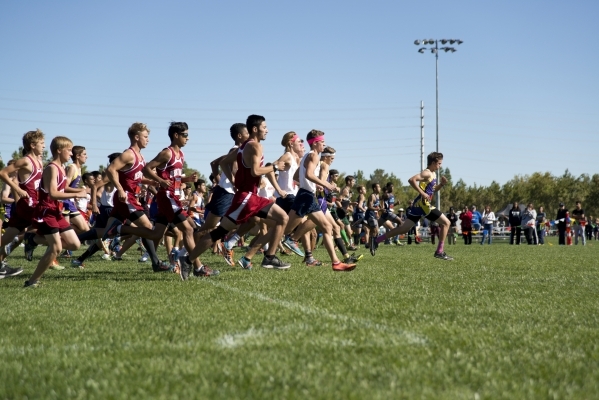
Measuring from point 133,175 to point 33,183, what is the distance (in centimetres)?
139

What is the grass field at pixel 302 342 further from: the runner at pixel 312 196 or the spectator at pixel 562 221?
the spectator at pixel 562 221

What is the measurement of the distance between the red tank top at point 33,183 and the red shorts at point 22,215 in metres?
0.06

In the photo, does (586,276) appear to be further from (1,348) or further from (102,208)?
(102,208)

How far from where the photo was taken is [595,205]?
76.3m

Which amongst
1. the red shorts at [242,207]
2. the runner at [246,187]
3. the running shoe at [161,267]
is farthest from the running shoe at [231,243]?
the red shorts at [242,207]

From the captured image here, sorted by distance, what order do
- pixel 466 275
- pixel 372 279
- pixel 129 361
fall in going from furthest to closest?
pixel 466 275, pixel 372 279, pixel 129 361

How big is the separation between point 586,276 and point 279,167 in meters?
4.67

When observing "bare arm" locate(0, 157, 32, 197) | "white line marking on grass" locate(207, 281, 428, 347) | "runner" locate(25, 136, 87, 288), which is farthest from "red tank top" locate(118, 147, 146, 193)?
"white line marking on grass" locate(207, 281, 428, 347)

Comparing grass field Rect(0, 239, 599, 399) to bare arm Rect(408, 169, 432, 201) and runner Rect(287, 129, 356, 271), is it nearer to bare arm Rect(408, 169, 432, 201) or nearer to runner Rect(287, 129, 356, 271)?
runner Rect(287, 129, 356, 271)

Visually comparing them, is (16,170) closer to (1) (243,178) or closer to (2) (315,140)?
(1) (243,178)

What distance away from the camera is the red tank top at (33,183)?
9148 mm

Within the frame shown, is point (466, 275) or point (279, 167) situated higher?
point (279, 167)

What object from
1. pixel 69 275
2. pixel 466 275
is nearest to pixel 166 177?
pixel 69 275

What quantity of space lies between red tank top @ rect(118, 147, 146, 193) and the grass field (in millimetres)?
2296
